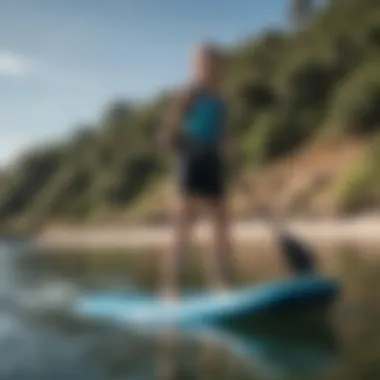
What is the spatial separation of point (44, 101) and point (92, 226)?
0.81ft

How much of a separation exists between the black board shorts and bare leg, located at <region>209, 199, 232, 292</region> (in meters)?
0.02

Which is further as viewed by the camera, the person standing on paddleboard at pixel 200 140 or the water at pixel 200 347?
the person standing on paddleboard at pixel 200 140

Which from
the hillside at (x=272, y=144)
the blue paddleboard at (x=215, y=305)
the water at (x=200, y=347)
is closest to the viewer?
the water at (x=200, y=347)

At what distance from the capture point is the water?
33.1 inches

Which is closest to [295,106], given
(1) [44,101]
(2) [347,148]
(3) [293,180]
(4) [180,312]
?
(3) [293,180]

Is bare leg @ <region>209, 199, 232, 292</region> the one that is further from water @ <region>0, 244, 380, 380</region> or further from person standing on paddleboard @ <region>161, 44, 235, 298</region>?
water @ <region>0, 244, 380, 380</region>

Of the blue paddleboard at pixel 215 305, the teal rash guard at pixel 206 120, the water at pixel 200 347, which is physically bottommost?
the water at pixel 200 347

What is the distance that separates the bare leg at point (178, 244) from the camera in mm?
1219

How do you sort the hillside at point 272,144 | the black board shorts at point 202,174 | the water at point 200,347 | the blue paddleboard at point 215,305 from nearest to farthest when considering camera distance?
the water at point 200,347
the blue paddleboard at point 215,305
the black board shorts at point 202,174
the hillside at point 272,144

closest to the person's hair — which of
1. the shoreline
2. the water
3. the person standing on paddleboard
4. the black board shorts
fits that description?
the person standing on paddleboard

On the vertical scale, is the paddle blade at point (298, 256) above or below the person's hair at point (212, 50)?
below

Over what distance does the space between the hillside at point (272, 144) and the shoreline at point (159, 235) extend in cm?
2

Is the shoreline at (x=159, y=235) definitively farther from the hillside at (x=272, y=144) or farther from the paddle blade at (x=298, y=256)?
the paddle blade at (x=298, y=256)

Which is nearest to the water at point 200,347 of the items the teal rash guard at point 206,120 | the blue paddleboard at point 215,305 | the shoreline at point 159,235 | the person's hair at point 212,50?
the blue paddleboard at point 215,305
